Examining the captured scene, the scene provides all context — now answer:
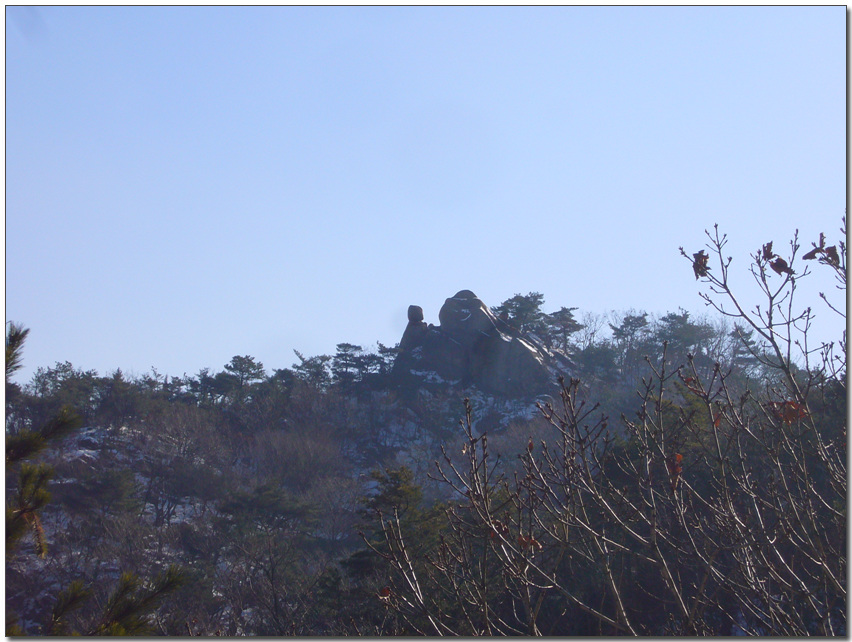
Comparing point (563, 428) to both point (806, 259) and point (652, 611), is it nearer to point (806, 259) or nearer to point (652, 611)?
point (806, 259)

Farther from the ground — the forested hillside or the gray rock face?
the gray rock face

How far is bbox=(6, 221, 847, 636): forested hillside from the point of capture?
10.9ft

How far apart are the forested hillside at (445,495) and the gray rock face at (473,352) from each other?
2.63ft

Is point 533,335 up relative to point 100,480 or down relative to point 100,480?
up

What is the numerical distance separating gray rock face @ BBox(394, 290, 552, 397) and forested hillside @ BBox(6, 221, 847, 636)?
31.5 inches

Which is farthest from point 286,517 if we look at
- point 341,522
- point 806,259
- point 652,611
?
point 806,259

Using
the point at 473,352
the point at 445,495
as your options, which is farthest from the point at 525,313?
the point at 445,495

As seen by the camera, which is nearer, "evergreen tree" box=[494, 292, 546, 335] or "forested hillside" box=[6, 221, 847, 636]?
"forested hillside" box=[6, 221, 847, 636]

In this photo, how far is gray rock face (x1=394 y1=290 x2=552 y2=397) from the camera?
3756 centimetres

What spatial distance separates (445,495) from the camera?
2366cm

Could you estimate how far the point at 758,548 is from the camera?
3.04 meters

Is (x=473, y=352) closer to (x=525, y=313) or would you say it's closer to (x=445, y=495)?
(x=525, y=313)

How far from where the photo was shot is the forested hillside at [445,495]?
333cm

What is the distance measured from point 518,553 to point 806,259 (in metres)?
1.95
